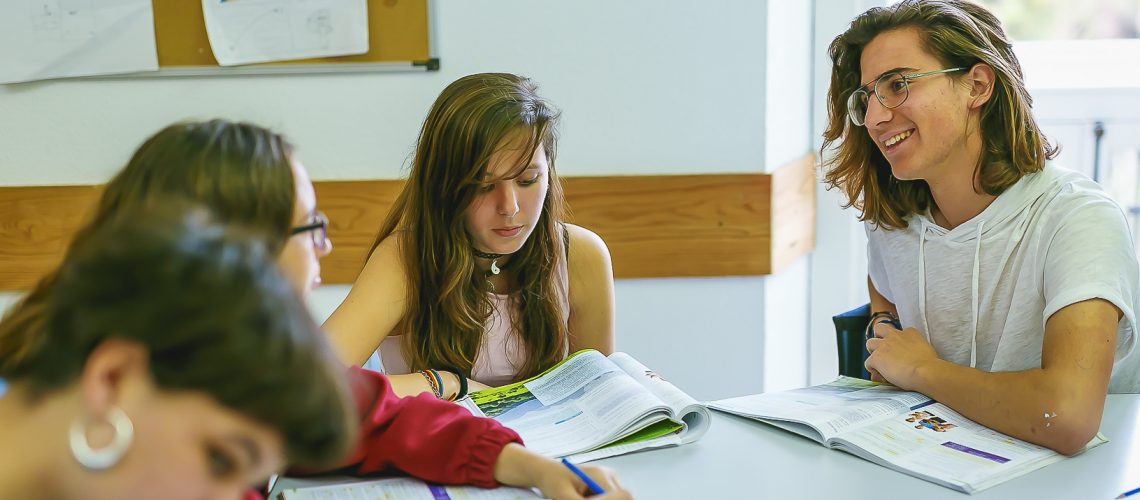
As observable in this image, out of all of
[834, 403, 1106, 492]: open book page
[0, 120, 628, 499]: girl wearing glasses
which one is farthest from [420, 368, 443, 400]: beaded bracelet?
[834, 403, 1106, 492]: open book page

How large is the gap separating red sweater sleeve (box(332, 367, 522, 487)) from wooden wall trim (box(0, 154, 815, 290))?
1247mm

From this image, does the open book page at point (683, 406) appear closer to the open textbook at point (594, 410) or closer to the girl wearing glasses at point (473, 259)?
the open textbook at point (594, 410)

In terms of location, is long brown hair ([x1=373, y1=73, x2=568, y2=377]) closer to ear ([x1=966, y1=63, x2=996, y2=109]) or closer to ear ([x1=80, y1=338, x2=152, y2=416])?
ear ([x1=966, y1=63, x2=996, y2=109])

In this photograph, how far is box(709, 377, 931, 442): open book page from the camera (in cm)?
140

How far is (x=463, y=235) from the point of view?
1749 mm

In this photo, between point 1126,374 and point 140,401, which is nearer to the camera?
point 140,401

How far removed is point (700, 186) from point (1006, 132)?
975mm

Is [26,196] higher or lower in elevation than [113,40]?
lower

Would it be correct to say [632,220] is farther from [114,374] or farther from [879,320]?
[114,374]

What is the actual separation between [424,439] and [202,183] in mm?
429

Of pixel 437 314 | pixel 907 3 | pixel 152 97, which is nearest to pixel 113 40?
pixel 152 97

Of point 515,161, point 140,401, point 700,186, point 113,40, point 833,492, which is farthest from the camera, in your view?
point 700,186

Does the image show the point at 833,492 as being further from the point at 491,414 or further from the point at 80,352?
the point at 80,352

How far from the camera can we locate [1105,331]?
1.41m
